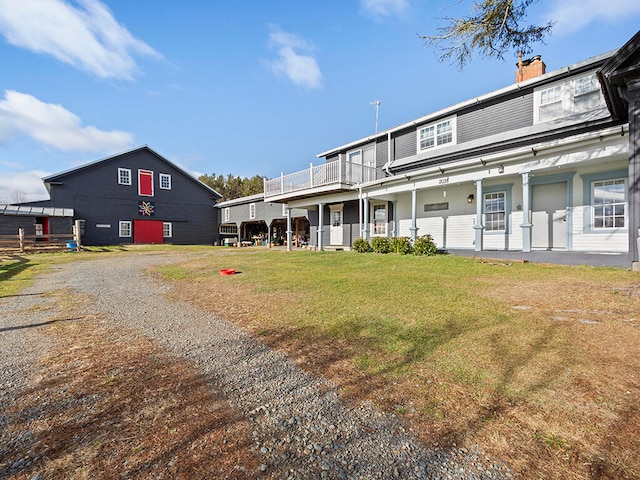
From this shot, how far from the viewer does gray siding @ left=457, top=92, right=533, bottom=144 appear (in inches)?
441

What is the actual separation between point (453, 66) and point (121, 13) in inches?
409

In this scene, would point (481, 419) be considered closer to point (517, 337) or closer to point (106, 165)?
point (517, 337)

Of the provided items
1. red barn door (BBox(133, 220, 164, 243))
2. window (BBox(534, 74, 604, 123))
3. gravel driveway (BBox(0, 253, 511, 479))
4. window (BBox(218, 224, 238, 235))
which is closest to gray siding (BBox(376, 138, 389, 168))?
window (BBox(534, 74, 604, 123))

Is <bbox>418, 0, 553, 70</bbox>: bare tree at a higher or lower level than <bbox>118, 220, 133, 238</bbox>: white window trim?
higher

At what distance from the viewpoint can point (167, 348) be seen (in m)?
3.23

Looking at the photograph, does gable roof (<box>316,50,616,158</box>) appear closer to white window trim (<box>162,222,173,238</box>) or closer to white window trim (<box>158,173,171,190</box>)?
white window trim (<box>158,173,171,190</box>)

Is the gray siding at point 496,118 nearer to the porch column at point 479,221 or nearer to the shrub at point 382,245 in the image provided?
the porch column at point 479,221

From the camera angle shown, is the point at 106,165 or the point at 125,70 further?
the point at 106,165

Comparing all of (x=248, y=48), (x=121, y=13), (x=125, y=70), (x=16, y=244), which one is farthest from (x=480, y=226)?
(x=16, y=244)

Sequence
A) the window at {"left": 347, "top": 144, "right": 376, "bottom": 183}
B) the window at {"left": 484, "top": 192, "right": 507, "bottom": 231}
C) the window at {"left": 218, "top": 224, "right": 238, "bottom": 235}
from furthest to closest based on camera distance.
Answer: the window at {"left": 218, "top": 224, "right": 238, "bottom": 235} < the window at {"left": 347, "top": 144, "right": 376, "bottom": 183} < the window at {"left": 484, "top": 192, "right": 507, "bottom": 231}

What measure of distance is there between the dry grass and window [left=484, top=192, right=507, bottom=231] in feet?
39.8

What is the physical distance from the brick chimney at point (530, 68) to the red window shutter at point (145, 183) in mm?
26943

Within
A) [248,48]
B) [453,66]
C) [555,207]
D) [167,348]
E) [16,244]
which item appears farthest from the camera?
[16,244]

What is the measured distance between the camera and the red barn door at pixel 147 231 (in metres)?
25.1
